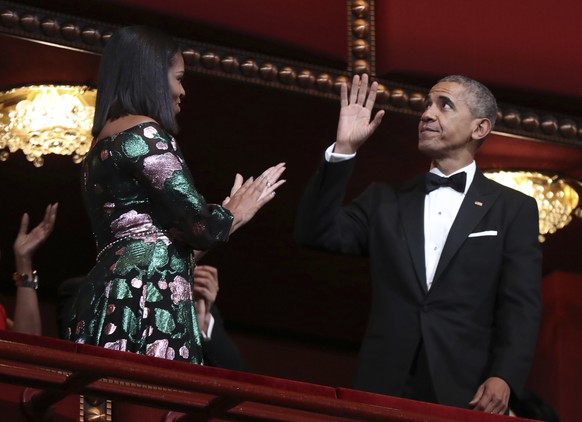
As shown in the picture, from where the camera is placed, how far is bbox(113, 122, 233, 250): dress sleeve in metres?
3.39

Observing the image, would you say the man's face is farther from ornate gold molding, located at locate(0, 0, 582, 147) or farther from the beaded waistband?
the beaded waistband

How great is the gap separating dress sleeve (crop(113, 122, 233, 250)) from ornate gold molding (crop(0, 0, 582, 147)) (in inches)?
45.5

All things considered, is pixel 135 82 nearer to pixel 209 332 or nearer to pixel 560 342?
pixel 209 332

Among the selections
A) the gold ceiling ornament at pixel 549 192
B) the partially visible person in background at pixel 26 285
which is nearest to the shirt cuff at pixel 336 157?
the partially visible person in background at pixel 26 285

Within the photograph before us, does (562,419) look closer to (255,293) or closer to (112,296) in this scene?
(255,293)

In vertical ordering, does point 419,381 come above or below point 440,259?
below

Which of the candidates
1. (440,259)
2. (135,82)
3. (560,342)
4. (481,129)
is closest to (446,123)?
(481,129)

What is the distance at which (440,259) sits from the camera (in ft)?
12.8

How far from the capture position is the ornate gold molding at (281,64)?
14.8 ft

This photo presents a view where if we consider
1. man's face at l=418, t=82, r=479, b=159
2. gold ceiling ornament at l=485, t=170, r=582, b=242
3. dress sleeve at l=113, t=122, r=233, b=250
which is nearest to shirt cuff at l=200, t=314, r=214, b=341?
man's face at l=418, t=82, r=479, b=159

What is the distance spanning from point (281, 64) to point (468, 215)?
96 cm

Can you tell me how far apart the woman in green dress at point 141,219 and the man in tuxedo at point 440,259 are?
0.53 meters

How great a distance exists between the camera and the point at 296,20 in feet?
15.4

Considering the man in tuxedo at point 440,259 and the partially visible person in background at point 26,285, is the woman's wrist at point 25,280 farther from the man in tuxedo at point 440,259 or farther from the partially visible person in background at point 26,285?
the man in tuxedo at point 440,259
